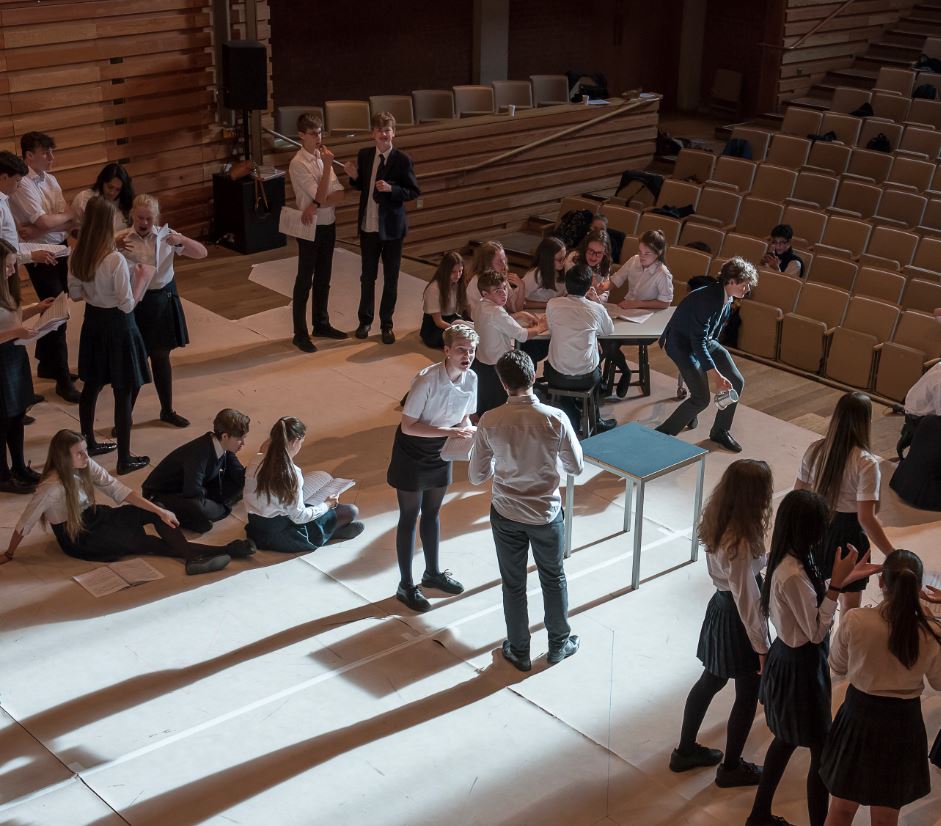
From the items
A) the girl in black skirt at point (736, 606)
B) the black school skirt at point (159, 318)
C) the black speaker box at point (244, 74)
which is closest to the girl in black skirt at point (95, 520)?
the black school skirt at point (159, 318)

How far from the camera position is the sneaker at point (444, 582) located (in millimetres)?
5793

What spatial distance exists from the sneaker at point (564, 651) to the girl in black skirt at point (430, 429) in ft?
2.63

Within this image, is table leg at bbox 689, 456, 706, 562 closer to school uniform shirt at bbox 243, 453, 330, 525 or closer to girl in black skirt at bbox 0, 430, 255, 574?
school uniform shirt at bbox 243, 453, 330, 525

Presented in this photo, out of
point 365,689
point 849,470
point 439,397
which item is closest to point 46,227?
point 439,397

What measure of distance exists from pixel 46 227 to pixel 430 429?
3.69 meters

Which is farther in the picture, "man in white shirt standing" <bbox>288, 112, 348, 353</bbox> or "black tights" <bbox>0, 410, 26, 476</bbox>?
"man in white shirt standing" <bbox>288, 112, 348, 353</bbox>

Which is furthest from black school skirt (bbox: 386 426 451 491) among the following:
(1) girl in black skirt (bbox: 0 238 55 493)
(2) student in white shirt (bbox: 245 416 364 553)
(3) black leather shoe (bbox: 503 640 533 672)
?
(1) girl in black skirt (bbox: 0 238 55 493)

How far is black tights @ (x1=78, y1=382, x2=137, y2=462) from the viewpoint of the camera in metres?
6.58

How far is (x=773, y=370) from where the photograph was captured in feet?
28.9

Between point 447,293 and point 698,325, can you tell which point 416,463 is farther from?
point 447,293

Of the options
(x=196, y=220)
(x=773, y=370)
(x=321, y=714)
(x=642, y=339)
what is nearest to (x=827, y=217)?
(x=773, y=370)

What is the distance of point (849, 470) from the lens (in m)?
5.06

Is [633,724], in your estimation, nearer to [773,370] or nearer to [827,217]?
[773,370]

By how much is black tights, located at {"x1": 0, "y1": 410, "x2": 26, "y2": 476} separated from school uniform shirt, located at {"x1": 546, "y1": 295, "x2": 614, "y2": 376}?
9.73ft
